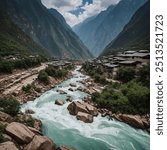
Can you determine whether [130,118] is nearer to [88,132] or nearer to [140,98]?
[88,132]

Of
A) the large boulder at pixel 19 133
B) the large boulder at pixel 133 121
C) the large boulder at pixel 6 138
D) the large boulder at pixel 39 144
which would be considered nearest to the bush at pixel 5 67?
the large boulder at pixel 133 121

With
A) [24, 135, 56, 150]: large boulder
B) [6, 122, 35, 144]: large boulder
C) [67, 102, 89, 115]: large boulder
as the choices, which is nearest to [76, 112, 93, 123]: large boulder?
[67, 102, 89, 115]: large boulder

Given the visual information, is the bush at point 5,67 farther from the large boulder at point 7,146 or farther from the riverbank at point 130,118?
the large boulder at point 7,146

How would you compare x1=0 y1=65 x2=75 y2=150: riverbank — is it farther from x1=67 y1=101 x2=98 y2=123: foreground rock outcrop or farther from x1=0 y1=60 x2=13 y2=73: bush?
x1=0 y1=60 x2=13 y2=73: bush

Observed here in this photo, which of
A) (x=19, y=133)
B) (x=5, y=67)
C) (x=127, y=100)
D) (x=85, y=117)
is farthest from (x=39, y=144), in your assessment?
(x=5, y=67)

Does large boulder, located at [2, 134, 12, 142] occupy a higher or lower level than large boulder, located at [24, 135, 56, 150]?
higher
